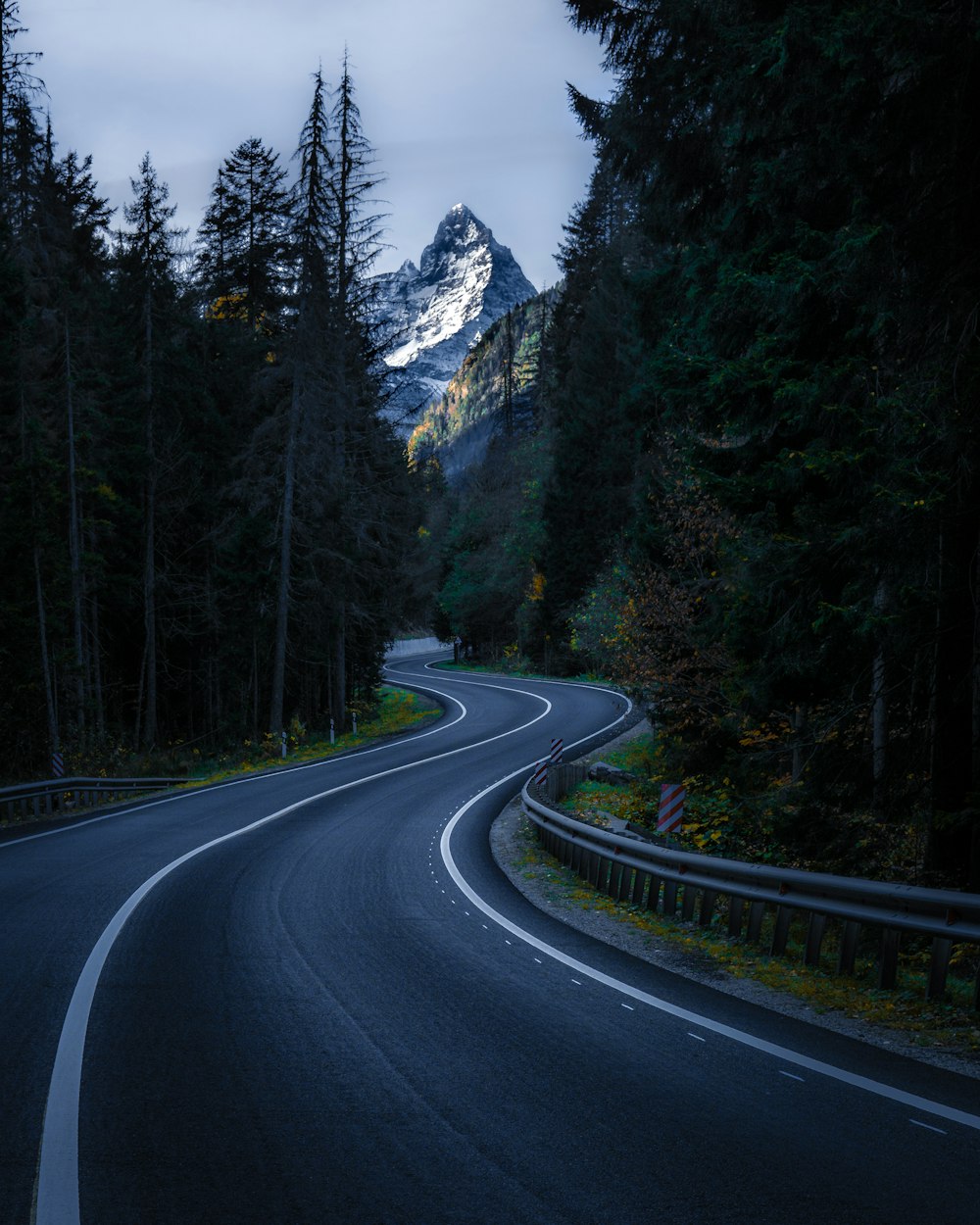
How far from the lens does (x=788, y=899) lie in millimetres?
8539

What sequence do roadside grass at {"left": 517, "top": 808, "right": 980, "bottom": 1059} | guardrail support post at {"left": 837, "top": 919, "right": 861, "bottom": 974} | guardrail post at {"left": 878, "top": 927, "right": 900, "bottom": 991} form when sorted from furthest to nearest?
1. guardrail support post at {"left": 837, "top": 919, "right": 861, "bottom": 974}
2. guardrail post at {"left": 878, "top": 927, "right": 900, "bottom": 991}
3. roadside grass at {"left": 517, "top": 808, "right": 980, "bottom": 1059}

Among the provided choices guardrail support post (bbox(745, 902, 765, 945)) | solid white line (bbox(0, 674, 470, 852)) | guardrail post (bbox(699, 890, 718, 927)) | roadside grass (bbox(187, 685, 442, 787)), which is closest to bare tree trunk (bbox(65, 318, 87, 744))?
roadside grass (bbox(187, 685, 442, 787))

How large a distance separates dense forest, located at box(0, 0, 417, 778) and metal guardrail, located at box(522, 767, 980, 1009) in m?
19.3

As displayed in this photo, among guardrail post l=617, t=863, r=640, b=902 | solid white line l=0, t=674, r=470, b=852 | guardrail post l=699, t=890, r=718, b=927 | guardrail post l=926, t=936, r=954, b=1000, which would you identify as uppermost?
guardrail post l=926, t=936, r=954, b=1000

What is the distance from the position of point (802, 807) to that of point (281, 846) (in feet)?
24.6

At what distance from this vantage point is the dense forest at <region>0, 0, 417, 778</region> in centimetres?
2798

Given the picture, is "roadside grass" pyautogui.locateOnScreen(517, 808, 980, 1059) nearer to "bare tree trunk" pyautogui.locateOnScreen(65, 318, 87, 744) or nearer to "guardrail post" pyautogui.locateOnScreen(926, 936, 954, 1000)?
"guardrail post" pyautogui.locateOnScreen(926, 936, 954, 1000)

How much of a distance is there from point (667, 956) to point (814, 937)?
4.31 feet

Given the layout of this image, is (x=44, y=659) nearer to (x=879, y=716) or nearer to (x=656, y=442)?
(x=656, y=442)

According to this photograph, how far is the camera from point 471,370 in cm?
17362

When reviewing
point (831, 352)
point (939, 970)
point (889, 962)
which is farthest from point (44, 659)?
point (939, 970)

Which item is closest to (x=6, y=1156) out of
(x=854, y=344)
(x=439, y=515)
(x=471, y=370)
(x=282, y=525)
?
(x=854, y=344)

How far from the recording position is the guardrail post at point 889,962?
7477 millimetres

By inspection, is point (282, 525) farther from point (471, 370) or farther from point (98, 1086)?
point (471, 370)
